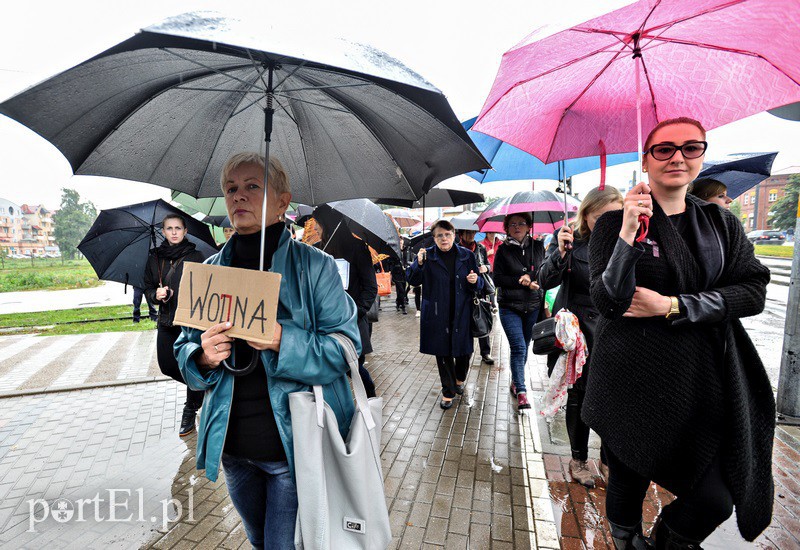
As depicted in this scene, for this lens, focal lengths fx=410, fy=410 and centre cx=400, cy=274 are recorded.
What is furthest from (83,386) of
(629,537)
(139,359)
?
(629,537)

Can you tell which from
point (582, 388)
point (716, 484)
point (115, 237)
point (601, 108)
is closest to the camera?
point (716, 484)

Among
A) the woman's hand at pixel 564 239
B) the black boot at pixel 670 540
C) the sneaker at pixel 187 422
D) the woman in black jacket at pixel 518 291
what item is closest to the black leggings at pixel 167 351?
the sneaker at pixel 187 422

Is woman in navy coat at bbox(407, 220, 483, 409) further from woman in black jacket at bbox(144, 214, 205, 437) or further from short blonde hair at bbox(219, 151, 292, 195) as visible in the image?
short blonde hair at bbox(219, 151, 292, 195)

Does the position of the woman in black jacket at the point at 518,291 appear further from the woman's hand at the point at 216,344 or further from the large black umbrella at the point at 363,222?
the woman's hand at the point at 216,344

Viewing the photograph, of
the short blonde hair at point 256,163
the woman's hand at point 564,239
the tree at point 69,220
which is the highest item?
the tree at point 69,220

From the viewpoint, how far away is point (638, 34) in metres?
1.76

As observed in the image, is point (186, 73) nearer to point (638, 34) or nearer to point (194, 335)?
point (194, 335)

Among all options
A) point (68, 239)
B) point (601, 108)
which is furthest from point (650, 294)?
point (68, 239)

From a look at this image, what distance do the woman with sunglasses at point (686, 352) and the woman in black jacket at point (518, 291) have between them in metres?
2.70

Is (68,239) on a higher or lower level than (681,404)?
higher

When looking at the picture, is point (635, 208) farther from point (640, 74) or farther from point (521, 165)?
point (521, 165)

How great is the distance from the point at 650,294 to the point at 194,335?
193cm

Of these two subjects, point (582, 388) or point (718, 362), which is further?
point (582, 388)

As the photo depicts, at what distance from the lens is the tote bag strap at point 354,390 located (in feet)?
5.13
